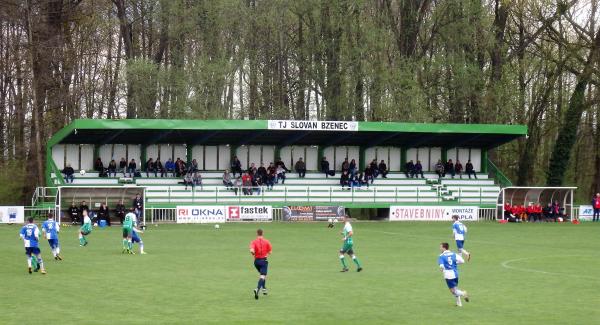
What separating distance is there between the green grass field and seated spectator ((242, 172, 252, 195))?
39.1 ft

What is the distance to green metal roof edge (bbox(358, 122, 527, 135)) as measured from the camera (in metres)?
59.7

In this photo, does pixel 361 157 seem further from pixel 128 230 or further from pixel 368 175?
pixel 128 230

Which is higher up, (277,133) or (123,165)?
(277,133)

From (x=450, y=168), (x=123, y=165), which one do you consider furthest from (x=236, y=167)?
(x=450, y=168)

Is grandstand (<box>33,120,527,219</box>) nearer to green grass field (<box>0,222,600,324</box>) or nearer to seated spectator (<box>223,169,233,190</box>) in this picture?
seated spectator (<box>223,169,233,190</box>)

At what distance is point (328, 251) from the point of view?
127 feet

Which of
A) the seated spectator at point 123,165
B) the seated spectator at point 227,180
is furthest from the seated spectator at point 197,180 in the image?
the seated spectator at point 123,165

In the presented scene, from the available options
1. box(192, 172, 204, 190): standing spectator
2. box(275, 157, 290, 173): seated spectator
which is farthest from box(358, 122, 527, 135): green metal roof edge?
box(192, 172, 204, 190): standing spectator

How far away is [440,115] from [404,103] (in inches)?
207

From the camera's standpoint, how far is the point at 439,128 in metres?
61.3

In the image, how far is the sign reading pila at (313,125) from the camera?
5775cm

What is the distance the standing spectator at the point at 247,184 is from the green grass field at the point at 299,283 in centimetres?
1193

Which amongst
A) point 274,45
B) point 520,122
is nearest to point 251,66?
point 274,45

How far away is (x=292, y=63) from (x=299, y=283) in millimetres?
48162
